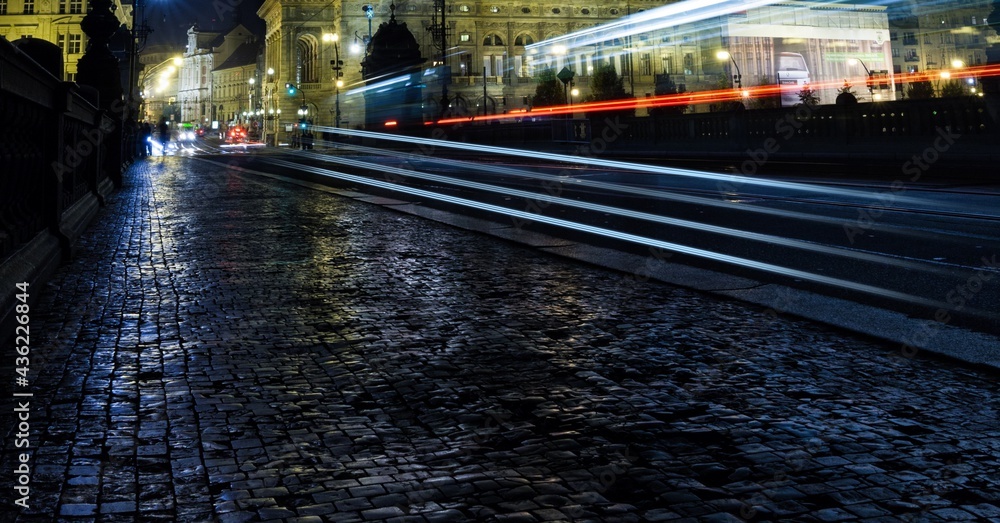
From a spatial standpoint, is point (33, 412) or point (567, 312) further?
point (567, 312)

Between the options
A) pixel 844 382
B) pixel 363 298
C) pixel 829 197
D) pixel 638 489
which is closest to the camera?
pixel 638 489

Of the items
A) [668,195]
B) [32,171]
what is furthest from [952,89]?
[32,171]

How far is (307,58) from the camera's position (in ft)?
→ 312

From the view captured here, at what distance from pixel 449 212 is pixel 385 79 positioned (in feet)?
111

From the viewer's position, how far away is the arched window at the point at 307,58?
93.5 meters

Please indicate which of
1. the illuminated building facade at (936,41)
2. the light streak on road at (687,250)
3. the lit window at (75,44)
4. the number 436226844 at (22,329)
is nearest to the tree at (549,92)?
the illuminated building facade at (936,41)

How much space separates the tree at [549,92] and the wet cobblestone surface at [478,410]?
66.4 metres

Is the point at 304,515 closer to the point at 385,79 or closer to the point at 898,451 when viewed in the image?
the point at 898,451

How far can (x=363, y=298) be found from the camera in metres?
6.46

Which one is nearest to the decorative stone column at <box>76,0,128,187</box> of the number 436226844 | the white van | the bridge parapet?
the bridge parapet

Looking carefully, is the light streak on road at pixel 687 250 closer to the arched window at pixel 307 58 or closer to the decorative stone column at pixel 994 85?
→ the decorative stone column at pixel 994 85

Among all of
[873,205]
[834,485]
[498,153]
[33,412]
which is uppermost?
[498,153]

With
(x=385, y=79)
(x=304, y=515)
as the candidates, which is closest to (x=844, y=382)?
(x=304, y=515)

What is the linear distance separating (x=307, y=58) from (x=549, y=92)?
114 feet
